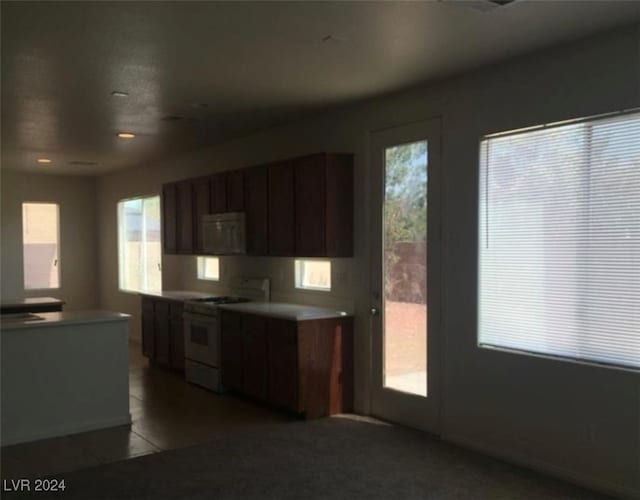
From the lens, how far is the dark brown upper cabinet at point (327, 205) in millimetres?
4961

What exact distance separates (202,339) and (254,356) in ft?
3.01

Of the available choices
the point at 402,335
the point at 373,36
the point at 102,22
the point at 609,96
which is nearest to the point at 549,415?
the point at 402,335

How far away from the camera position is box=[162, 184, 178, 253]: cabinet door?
290 inches

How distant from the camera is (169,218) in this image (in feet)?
24.6

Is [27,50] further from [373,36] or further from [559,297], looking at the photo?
[559,297]

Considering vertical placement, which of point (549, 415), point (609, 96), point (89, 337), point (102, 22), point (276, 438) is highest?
point (102, 22)

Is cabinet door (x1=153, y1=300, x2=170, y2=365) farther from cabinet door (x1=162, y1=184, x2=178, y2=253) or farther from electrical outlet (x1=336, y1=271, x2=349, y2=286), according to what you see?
electrical outlet (x1=336, y1=271, x2=349, y2=286)

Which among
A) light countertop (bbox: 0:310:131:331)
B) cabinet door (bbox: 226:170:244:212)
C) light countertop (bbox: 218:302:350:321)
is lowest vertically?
light countertop (bbox: 0:310:131:331)

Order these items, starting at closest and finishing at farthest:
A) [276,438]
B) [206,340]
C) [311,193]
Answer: [276,438] → [311,193] → [206,340]

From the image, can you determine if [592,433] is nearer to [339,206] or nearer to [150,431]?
[339,206]

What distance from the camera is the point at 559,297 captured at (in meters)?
3.57

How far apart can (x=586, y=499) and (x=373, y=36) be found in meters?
2.81

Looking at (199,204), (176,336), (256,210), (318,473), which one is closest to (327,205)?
(256,210)

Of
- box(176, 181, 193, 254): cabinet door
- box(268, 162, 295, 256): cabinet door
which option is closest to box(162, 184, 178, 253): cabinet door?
box(176, 181, 193, 254): cabinet door
